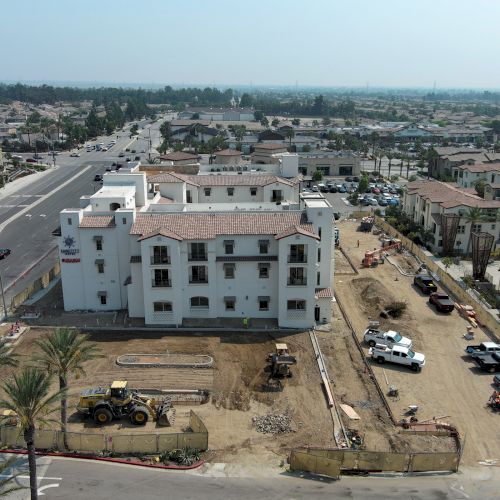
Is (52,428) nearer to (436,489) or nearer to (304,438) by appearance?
(304,438)

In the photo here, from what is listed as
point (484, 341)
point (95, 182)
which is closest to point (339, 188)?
point (95, 182)

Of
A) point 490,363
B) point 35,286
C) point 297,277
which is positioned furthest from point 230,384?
point 35,286

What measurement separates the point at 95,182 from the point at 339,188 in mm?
48487

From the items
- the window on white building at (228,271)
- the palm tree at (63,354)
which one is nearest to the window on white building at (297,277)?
the window on white building at (228,271)

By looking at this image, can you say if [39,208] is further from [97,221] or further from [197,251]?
[197,251]

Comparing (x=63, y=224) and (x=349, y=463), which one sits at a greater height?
(x=63, y=224)

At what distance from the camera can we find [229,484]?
28016 millimetres

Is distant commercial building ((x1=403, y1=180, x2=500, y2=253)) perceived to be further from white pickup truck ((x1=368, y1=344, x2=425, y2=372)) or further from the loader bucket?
the loader bucket

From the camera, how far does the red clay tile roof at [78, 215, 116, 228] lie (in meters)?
47.4

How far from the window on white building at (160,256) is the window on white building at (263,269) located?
752 centimetres

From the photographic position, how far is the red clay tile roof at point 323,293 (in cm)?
4625

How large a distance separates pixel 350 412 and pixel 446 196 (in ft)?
156

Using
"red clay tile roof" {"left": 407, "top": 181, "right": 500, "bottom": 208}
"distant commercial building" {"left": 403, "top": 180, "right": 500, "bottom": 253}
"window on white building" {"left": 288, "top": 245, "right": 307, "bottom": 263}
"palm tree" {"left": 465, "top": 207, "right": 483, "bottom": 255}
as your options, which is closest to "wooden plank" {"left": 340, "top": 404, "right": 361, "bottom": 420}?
"window on white building" {"left": 288, "top": 245, "right": 307, "bottom": 263}

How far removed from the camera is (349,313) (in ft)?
164
